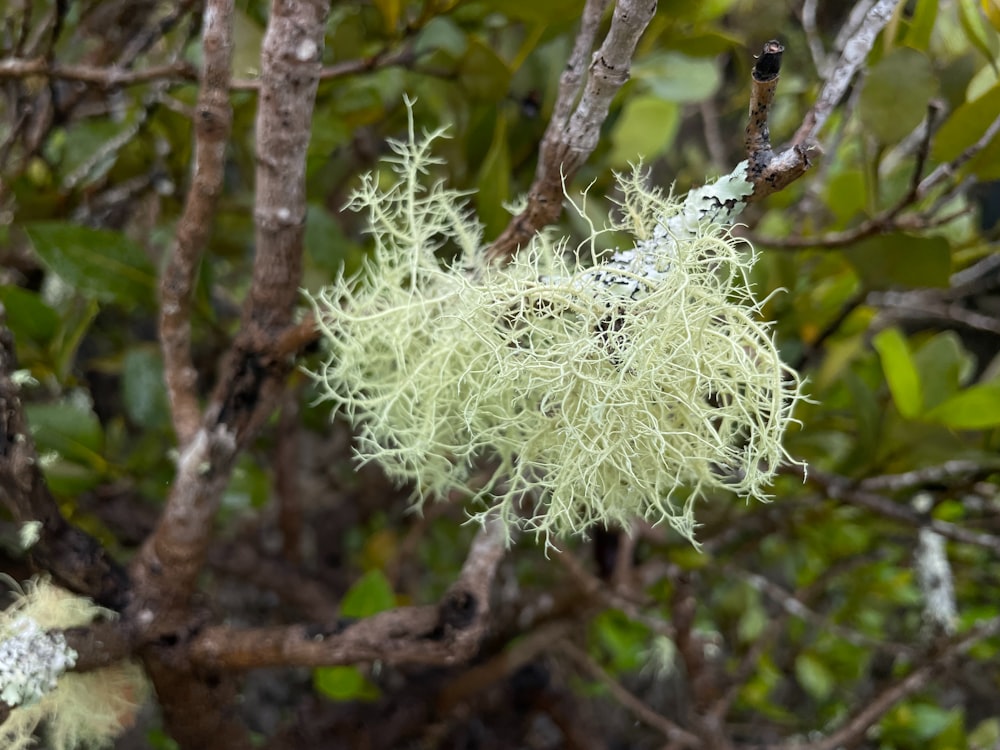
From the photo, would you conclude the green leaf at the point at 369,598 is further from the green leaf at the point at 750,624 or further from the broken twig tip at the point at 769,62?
the green leaf at the point at 750,624

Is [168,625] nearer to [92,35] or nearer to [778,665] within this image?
[92,35]

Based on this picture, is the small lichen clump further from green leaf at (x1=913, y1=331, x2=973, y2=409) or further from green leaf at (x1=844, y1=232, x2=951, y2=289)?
green leaf at (x1=913, y1=331, x2=973, y2=409)

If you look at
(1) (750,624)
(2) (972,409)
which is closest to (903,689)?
(2) (972,409)

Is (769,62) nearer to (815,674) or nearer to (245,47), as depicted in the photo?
(245,47)

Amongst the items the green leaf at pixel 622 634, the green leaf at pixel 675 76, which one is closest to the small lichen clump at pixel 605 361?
the green leaf at pixel 675 76

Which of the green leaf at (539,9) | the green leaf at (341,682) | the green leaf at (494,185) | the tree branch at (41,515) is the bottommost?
the green leaf at (341,682)

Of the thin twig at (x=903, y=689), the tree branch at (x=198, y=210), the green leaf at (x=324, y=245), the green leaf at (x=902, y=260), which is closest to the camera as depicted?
the tree branch at (x=198, y=210)
